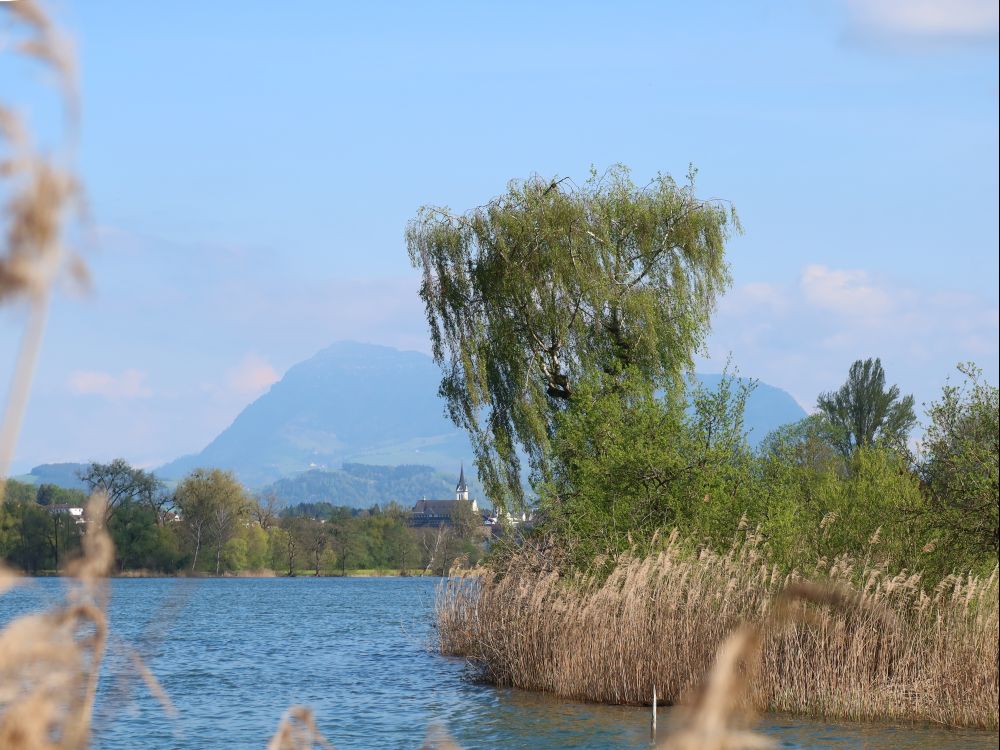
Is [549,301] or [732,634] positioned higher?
[549,301]

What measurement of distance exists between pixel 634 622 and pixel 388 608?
4482 centimetres

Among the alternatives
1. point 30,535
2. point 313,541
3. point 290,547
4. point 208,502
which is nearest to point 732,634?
point 208,502

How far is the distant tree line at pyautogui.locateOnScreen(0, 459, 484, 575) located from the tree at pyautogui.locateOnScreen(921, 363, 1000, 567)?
6482cm

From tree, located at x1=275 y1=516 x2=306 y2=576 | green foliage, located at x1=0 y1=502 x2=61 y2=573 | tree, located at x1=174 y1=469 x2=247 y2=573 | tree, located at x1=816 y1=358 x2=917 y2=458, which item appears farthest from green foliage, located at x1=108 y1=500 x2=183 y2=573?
tree, located at x1=816 y1=358 x2=917 y2=458

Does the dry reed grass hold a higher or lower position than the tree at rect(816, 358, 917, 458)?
lower

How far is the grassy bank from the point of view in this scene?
16734 millimetres

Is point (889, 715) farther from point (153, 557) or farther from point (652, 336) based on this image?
point (153, 557)

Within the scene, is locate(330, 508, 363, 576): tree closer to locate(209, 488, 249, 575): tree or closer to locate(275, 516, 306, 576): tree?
locate(275, 516, 306, 576): tree

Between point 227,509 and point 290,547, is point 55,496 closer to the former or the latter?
point 290,547

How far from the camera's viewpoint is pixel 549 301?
101 feet

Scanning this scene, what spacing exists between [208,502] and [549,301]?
2887 inches

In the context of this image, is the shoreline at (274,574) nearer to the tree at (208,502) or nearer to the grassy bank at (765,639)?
the tree at (208,502)

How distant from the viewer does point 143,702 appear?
23.4 metres

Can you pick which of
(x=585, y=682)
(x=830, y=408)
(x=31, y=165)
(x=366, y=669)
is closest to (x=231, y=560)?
(x=830, y=408)
